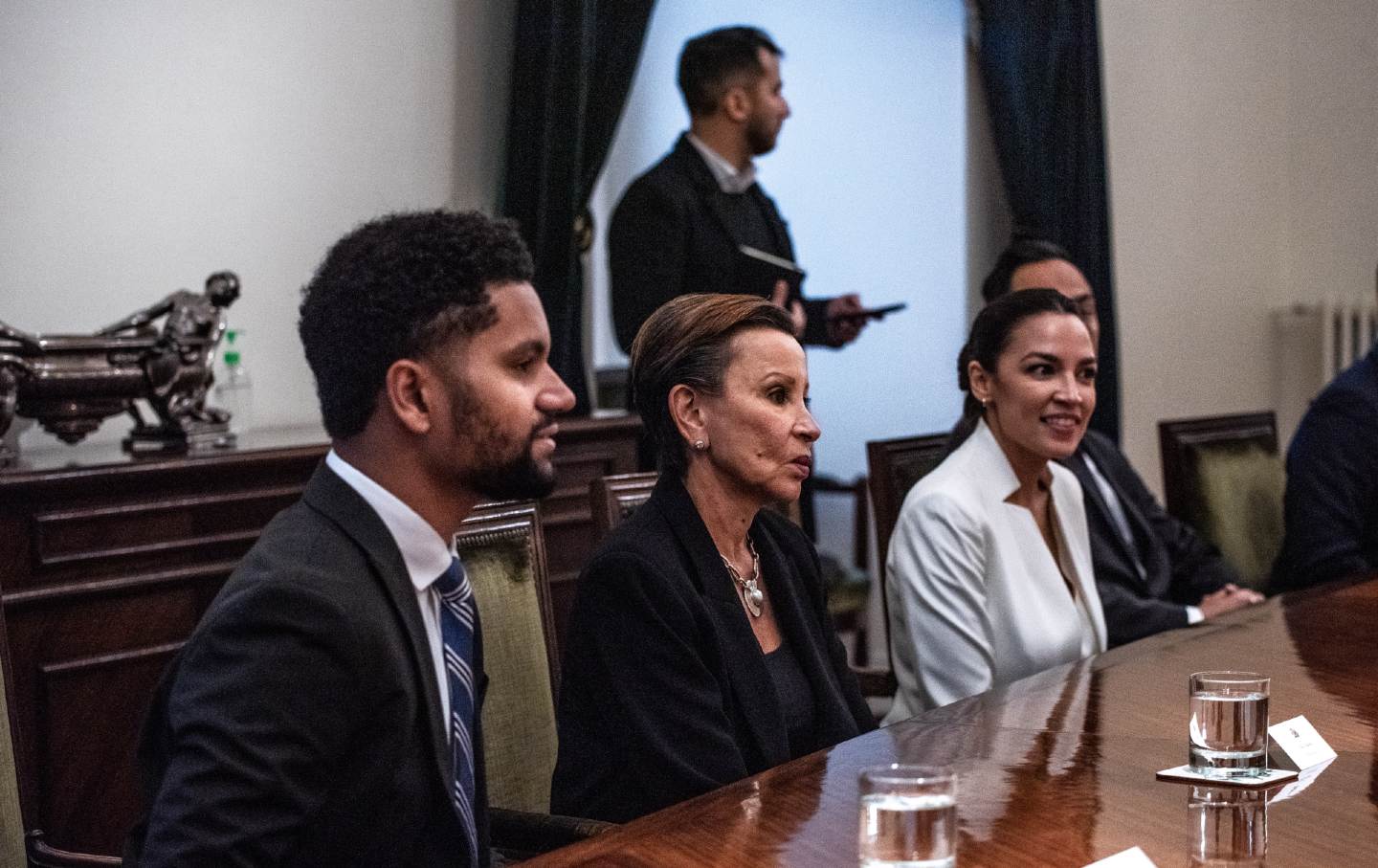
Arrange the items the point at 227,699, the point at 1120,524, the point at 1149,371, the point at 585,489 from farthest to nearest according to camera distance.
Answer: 1. the point at 1149,371
2. the point at 585,489
3. the point at 1120,524
4. the point at 227,699

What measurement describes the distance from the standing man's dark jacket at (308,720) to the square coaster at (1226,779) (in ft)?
2.27

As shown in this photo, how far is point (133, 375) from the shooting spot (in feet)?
9.27

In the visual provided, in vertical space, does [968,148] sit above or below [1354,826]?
above

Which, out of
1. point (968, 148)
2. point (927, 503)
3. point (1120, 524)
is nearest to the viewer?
point (927, 503)

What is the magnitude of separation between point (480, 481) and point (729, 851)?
399 mm

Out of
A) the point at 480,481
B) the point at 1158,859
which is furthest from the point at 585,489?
the point at 1158,859

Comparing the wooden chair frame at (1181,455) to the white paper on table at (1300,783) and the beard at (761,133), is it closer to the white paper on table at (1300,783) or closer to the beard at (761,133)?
the beard at (761,133)

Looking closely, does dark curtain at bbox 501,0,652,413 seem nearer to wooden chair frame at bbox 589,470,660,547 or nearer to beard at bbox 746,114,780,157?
beard at bbox 746,114,780,157

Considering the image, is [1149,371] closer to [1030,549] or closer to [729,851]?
[1030,549]

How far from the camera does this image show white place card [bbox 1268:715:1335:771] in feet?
5.28

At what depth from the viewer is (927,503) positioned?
2549 mm

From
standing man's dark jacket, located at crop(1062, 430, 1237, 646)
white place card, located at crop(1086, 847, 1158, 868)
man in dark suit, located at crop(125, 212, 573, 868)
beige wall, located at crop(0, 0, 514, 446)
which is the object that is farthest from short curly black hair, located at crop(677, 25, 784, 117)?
white place card, located at crop(1086, 847, 1158, 868)

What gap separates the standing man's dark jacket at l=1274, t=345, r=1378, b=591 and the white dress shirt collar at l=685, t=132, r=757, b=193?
1469mm

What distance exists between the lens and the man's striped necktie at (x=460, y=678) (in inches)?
57.1
